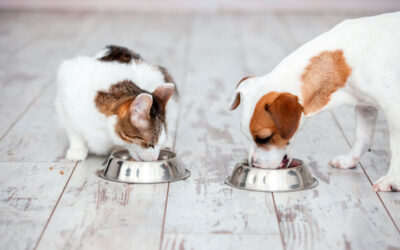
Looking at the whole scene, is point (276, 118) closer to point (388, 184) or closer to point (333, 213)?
point (333, 213)

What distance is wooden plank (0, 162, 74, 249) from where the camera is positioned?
226 centimetres

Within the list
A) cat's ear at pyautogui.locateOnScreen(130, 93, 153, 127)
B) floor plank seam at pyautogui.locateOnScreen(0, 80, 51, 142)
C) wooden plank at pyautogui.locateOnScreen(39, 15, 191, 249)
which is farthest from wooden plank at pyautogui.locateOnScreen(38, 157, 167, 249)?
floor plank seam at pyautogui.locateOnScreen(0, 80, 51, 142)

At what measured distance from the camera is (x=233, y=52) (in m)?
5.62

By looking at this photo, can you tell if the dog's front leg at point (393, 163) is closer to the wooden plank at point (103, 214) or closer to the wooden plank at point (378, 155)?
the wooden plank at point (378, 155)

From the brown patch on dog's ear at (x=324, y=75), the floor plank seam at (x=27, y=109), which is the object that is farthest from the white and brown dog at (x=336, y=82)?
the floor plank seam at (x=27, y=109)

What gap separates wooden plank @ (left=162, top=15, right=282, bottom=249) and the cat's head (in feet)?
0.75

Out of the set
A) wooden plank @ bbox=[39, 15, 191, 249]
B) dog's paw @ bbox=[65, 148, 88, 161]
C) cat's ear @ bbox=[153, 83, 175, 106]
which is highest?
cat's ear @ bbox=[153, 83, 175, 106]

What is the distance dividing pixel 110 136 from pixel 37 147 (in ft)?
1.99

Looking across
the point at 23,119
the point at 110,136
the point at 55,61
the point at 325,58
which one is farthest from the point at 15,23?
the point at 325,58

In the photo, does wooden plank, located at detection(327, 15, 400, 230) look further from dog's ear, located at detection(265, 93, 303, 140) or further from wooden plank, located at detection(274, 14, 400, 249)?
dog's ear, located at detection(265, 93, 303, 140)

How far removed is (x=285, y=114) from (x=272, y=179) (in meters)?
0.37

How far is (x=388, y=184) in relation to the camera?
269cm

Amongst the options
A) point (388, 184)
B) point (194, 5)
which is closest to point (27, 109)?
point (388, 184)

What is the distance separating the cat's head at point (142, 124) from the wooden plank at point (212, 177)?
229 millimetres
